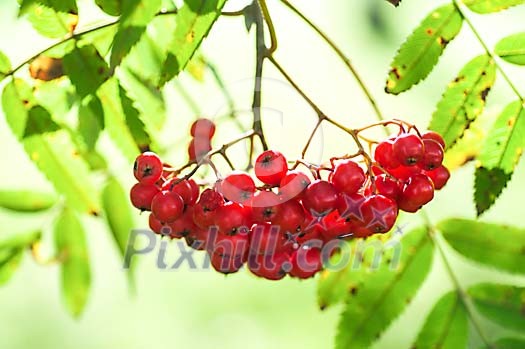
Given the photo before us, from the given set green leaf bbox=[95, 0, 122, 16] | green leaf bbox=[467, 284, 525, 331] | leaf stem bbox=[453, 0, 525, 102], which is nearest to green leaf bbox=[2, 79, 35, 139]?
green leaf bbox=[95, 0, 122, 16]

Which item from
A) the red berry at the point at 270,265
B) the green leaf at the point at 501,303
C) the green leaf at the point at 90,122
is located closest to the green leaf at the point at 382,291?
the green leaf at the point at 501,303

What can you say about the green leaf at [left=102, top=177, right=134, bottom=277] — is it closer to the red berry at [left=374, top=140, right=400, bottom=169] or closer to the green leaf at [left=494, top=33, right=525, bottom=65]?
the red berry at [left=374, top=140, right=400, bottom=169]

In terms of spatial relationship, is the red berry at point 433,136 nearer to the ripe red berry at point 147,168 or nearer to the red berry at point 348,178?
the red berry at point 348,178

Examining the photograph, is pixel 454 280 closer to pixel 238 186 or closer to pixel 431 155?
pixel 431 155

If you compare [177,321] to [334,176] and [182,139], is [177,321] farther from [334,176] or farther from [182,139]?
[334,176]

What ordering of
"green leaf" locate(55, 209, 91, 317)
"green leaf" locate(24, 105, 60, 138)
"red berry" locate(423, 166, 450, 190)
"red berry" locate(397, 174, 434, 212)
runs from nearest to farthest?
"red berry" locate(397, 174, 434, 212) → "red berry" locate(423, 166, 450, 190) → "green leaf" locate(24, 105, 60, 138) → "green leaf" locate(55, 209, 91, 317)

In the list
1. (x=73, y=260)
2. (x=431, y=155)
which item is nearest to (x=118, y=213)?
(x=73, y=260)
